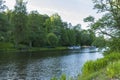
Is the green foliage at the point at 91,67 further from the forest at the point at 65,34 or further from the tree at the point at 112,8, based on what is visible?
the tree at the point at 112,8

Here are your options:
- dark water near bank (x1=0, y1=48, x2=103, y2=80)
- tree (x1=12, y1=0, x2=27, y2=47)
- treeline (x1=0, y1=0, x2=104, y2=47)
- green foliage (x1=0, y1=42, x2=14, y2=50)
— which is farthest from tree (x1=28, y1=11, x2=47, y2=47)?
dark water near bank (x1=0, y1=48, x2=103, y2=80)

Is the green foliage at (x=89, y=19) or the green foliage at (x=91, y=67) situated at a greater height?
the green foliage at (x=89, y=19)

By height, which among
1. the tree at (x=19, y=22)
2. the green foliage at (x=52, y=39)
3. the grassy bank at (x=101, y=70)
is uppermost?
the tree at (x=19, y=22)

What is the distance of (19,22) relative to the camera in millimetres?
94062

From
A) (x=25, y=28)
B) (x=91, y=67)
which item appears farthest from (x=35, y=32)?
(x=91, y=67)

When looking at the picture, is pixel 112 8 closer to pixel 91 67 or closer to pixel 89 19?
pixel 89 19

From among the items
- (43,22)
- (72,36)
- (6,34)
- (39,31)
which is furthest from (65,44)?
(6,34)

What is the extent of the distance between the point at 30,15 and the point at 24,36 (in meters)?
14.2

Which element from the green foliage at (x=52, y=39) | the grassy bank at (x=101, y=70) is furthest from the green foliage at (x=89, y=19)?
the green foliage at (x=52, y=39)

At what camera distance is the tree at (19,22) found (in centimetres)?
9369

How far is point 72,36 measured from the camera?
147000 millimetres

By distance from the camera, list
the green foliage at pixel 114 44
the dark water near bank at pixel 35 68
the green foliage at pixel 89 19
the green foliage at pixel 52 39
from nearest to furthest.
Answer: the dark water near bank at pixel 35 68
the green foliage at pixel 114 44
the green foliage at pixel 89 19
the green foliage at pixel 52 39

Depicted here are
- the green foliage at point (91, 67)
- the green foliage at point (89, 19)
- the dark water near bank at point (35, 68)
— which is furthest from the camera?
the green foliage at point (89, 19)

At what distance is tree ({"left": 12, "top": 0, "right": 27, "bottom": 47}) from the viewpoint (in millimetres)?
93688
